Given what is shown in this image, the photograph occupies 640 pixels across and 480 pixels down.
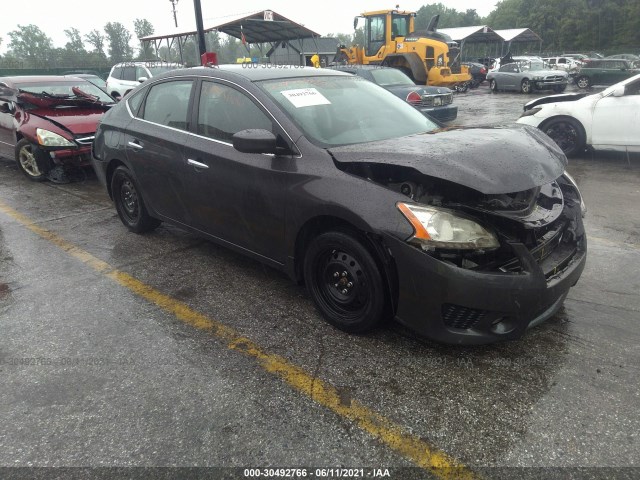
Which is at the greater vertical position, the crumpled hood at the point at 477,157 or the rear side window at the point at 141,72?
the rear side window at the point at 141,72

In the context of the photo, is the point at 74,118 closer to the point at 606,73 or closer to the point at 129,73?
the point at 129,73

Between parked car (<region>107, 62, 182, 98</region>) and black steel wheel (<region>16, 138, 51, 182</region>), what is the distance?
9.33m

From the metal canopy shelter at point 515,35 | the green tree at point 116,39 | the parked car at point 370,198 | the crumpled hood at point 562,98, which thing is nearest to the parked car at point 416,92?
the crumpled hood at point 562,98

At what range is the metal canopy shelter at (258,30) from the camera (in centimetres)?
1695

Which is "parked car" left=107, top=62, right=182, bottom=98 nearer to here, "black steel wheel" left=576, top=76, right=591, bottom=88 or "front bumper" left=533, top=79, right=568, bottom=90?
"front bumper" left=533, top=79, right=568, bottom=90

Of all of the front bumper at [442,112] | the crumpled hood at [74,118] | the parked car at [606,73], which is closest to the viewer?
the crumpled hood at [74,118]

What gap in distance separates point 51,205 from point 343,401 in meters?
5.35

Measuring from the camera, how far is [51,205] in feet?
19.9

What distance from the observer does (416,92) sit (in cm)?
999

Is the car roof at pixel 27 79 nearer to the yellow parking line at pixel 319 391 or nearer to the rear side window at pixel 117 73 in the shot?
the yellow parking line at pixel 319 391

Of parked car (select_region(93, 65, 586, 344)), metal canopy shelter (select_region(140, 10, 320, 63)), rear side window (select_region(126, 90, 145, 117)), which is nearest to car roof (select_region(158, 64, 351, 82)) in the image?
parked car (select_region(93, 65, 586, 344))

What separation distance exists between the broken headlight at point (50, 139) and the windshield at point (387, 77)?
21.8ft

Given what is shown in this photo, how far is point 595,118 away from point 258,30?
49.6 feet

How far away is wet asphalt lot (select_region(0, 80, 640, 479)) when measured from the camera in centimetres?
206
